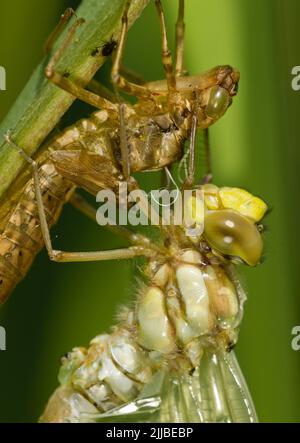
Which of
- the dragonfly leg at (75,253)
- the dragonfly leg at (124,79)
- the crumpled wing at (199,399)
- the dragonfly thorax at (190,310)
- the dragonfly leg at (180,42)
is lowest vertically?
the crumpled wing at (199,399)

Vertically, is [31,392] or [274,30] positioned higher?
[274,30]

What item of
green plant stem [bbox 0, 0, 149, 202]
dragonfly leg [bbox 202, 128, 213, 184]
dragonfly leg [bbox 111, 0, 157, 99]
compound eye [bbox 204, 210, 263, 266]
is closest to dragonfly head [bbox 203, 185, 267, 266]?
compound eye [bbox 204, 210, 263, 266]

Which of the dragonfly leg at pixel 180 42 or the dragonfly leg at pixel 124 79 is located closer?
the dragonfly leg at pixel 124 79

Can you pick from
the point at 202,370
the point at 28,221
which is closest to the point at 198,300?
the point at 202,370

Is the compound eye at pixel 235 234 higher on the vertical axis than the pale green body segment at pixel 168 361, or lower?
higher

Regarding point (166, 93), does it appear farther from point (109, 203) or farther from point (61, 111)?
point (61, 111)

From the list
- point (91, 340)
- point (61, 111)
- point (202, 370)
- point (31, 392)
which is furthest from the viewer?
point (31, 392)

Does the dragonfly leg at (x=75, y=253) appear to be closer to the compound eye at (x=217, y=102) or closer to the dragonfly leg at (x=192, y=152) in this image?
the dragonfly leg at (x=192, y=152)

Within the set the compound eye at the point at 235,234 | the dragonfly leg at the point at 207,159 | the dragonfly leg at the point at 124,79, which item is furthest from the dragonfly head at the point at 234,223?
the dragonfly leg at the point at 124,79
